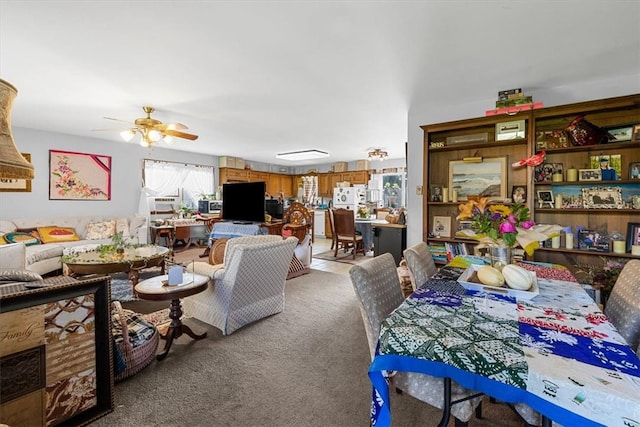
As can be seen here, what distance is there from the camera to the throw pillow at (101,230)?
4.88 m

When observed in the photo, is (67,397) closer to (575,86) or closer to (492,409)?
(492,409)

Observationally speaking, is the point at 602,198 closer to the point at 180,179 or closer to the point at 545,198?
the point at 545,198

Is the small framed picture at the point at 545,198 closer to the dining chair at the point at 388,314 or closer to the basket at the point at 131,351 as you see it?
the dining chair at the point at 388,314

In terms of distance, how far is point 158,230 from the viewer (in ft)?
19.0

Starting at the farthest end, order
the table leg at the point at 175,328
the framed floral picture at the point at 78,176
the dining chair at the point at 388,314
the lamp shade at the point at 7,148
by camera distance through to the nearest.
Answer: the framed floral picture at the point at 78,176
the table leg at the point at 175,328
the dining chair at the point at 388,314
the lamp shade at the point at 7,148

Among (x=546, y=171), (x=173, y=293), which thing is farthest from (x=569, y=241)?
(x=173, y=293)

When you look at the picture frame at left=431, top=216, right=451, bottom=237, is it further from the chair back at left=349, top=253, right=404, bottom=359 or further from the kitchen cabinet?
the chair back at left=349, top=253, right=404, bottom=359

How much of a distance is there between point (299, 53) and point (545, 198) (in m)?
2.74

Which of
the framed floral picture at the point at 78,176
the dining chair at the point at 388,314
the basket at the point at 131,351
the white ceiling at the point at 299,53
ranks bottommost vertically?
the basket at the point at 131,351

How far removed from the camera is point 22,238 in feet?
13.6

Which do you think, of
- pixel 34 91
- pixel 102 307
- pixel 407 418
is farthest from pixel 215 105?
pixel 407 418

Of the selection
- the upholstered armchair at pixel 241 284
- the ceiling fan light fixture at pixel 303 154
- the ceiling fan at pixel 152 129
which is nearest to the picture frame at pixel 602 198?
the upholstered armchair at pixel 241 284

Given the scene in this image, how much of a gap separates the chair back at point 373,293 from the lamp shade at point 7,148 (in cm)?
118

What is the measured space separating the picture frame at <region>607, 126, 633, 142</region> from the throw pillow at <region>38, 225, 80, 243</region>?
7066 mm
